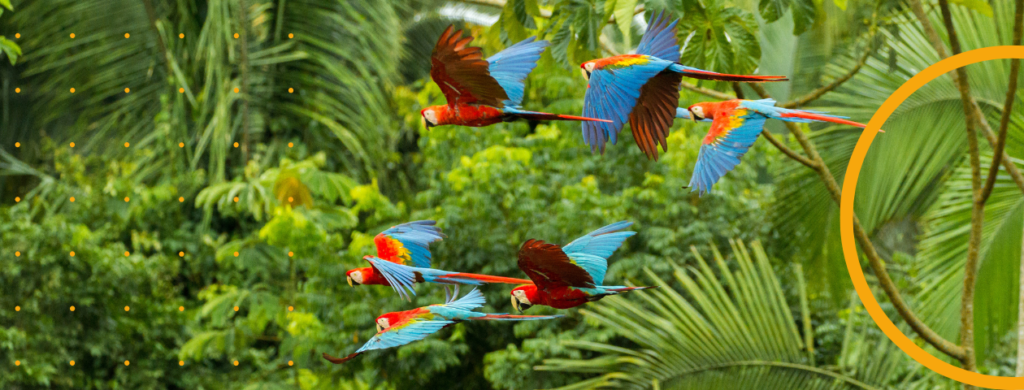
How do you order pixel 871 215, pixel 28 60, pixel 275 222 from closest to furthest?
pixel 871 215 < pixel 275 222 < pixel 28 60

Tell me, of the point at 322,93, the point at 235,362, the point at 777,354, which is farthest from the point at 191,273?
the point at 777,354

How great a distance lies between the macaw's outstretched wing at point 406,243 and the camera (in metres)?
1.42

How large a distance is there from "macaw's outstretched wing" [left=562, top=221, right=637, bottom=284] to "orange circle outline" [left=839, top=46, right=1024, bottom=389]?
45cm

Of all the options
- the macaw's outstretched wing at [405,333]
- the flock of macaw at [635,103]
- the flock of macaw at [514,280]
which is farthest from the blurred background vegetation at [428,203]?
the macaw's outstretched wing at [405,333]

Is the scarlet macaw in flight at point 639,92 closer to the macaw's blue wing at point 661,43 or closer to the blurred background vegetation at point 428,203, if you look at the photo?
the macaw's blue wing at point 661,43

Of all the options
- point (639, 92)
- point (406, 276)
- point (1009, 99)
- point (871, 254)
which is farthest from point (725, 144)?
point (1009, 99)

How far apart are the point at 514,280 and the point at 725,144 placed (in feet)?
1.14

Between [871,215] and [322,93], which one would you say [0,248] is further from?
[871,215]

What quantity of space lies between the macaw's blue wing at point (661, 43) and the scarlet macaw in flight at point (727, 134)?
0.30 ft

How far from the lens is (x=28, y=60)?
25.1 feet

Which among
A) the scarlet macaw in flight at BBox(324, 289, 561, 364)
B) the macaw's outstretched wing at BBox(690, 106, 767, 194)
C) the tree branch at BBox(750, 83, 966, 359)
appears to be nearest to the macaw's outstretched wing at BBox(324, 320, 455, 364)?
the scarlet macaw in flight at BBox(324, 289, 561, 364)

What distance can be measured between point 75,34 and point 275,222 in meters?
3.61

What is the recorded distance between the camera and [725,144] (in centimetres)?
113

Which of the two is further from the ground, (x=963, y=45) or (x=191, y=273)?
(x=963, y=45)
